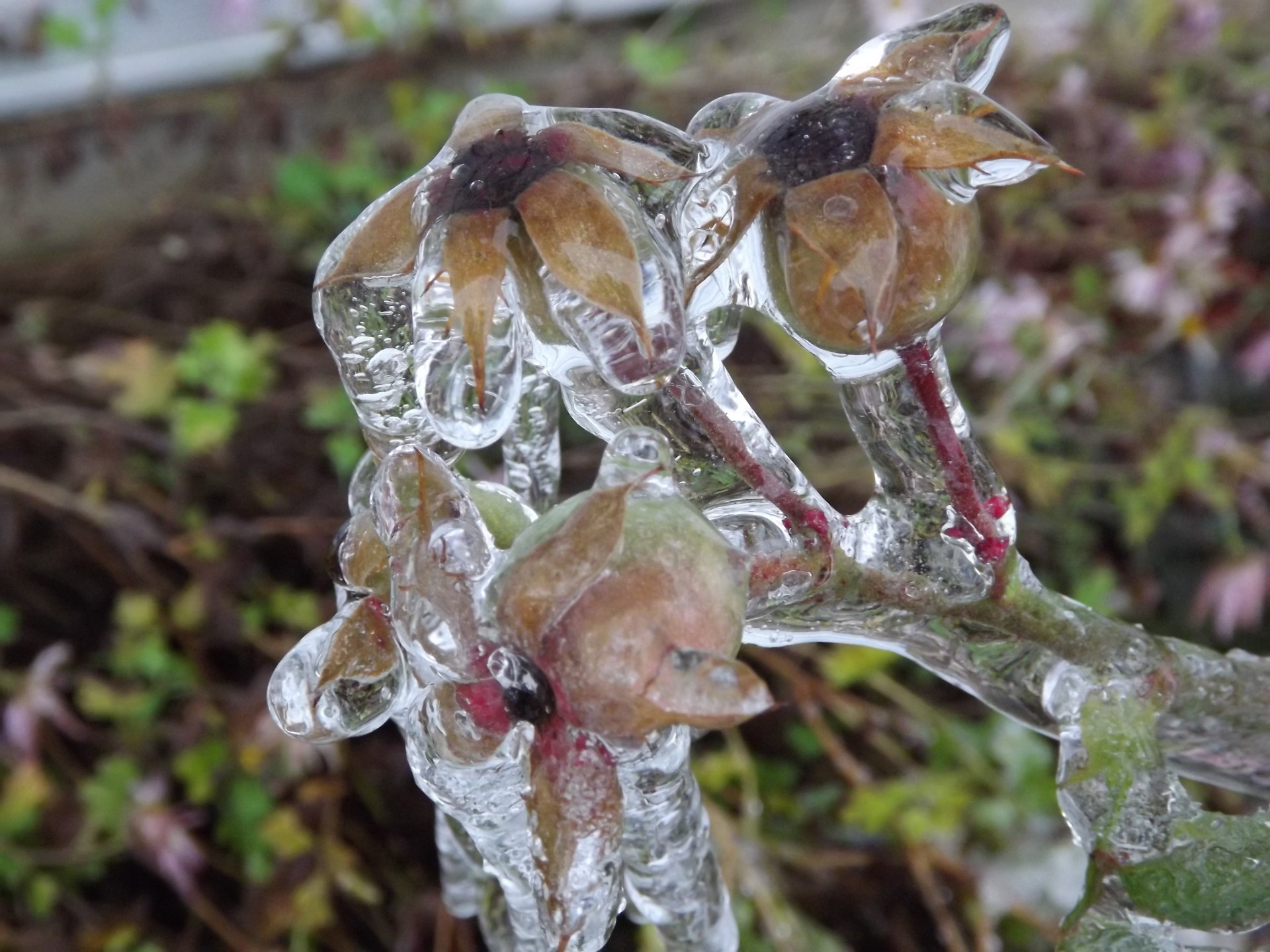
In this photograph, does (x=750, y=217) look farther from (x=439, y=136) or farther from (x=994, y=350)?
(x=439, y=136)

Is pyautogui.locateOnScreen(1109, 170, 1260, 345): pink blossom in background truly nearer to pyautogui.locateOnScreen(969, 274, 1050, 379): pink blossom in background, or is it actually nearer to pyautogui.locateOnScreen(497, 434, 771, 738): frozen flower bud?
pyautogui.locateOnScreen(969, 274, 1050, 379): pink blossom in background

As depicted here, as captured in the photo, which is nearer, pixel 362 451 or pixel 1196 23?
pixel 362 451

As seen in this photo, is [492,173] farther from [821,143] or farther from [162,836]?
[162,836]

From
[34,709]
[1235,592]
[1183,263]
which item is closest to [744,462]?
[34,709]

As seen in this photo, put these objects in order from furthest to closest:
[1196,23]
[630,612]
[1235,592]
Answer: [1196,23], [1235,592], [630,612]

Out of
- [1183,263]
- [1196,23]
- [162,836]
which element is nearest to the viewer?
[162,836]

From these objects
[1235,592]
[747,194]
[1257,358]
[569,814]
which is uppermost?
→ [747,194]

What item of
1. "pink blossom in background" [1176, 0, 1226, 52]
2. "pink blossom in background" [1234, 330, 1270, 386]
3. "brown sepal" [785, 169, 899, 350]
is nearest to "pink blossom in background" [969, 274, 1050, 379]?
"pink blossom in background" [1234, 330, 1270, 386]
